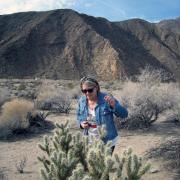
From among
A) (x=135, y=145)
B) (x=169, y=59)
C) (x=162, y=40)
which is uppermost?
(x=162, y=40)

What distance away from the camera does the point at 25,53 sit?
197 feet

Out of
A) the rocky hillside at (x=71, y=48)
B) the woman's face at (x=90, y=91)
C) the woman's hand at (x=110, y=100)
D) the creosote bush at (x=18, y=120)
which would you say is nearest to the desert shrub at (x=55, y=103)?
the creosote bush at (x=18, y=120)

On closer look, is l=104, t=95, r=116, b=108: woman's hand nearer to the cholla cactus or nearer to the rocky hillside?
the cholla cactus

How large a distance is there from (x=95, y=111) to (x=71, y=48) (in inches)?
2216

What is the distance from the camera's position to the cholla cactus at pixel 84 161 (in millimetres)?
3963

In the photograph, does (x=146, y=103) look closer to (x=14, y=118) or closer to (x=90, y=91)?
(x=14, y=118)

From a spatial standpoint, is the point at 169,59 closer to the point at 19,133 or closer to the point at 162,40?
the point at 162,40

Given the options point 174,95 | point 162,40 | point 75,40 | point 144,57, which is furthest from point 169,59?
point 174,95

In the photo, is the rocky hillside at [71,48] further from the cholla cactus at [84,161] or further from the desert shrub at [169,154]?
the cholla cactus at [84,161]

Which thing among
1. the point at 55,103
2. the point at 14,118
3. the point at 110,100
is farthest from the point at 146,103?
the point at 110,100

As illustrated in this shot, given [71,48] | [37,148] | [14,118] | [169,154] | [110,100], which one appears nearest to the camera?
[110,100]

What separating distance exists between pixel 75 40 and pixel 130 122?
50951 millimetres

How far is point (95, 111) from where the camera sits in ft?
16.4

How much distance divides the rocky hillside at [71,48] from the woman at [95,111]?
50.1 meters
